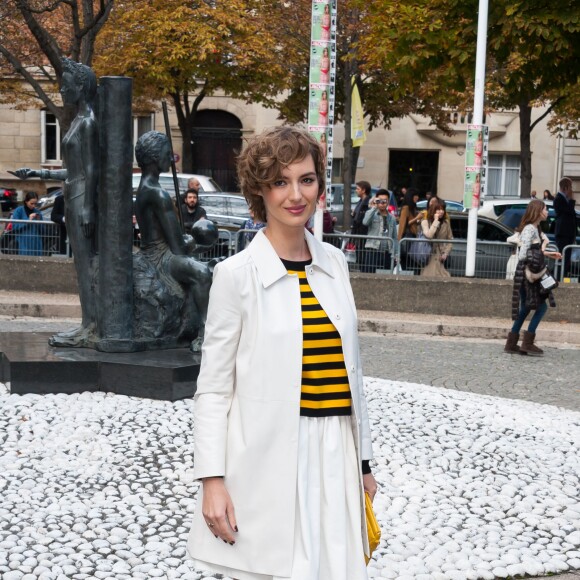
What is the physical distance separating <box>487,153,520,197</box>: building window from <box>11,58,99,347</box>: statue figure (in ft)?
136

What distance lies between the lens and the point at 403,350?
12.7 m

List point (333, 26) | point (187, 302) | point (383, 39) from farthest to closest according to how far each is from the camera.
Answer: point (383, 39) → point (333, 26) → point (187, 302)

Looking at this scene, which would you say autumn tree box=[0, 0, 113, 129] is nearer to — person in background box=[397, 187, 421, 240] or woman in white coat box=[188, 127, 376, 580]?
person in background box=[397, 187, 421, 240]

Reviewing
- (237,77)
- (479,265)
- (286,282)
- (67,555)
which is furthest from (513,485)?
(237,77)

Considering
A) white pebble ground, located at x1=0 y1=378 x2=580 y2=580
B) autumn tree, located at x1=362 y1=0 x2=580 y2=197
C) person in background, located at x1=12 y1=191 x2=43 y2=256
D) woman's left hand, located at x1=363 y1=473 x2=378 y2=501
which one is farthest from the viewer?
person in background, located at x1=12 y1=191 x2=43 y2=256

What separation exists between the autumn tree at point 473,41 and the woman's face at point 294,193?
10757 mm

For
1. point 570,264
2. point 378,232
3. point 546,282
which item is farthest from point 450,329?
point 378,232

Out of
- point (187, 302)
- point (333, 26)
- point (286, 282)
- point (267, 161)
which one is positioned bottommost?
point (187, 302)

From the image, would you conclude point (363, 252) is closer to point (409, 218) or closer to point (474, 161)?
point (409, 218)

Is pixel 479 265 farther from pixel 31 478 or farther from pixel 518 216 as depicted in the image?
pixel 31 478

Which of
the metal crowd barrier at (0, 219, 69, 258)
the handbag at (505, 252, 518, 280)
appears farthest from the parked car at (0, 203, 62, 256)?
the handbag at (505, 252, 518, 280)

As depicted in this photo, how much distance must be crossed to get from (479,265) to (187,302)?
26.7 feet

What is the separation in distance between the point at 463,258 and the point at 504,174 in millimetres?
33939

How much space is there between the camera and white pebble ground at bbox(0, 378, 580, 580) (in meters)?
5.32
